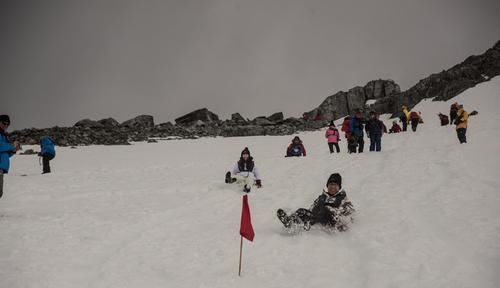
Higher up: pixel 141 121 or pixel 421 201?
pixel 141 121

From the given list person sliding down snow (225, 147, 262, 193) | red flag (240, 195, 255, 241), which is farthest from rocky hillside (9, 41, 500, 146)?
red flag (240, 195, 255, 241)

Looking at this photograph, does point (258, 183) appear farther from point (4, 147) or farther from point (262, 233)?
point (4, 147)

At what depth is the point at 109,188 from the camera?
39.4 feet

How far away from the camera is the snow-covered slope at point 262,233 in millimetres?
5117

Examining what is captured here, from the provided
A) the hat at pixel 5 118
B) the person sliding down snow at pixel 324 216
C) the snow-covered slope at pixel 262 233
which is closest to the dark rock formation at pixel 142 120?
the snow-covered slope at pixel 262 233

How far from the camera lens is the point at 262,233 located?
710cm

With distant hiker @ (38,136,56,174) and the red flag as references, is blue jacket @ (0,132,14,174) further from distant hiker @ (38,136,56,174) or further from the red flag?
distant hiker @ (38,136,56,174)

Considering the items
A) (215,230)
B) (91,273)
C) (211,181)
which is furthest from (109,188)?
(91,273)

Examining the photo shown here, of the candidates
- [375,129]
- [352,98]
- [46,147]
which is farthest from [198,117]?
[375,129]

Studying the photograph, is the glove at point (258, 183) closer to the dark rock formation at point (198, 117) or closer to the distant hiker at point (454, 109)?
the distant hiker at point (454, 109)

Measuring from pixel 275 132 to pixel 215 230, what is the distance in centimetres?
4959

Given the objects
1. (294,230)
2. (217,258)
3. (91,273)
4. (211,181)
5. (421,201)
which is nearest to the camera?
(91,273)

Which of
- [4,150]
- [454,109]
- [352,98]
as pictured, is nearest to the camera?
[4,150]

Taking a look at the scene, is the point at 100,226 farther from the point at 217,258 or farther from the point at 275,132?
the point at 275,132
